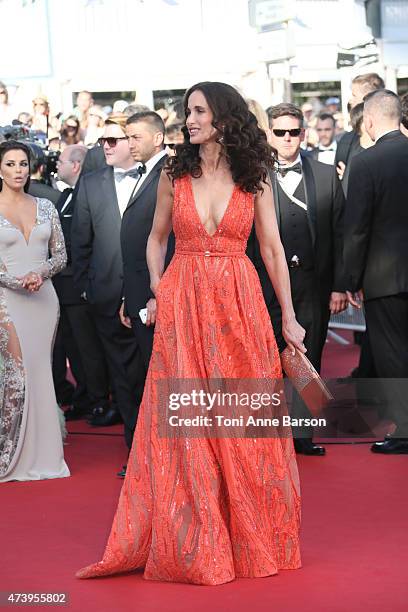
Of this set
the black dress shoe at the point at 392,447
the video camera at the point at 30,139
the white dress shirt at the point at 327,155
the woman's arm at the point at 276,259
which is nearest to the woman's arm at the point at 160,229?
the woman's arm at the point at 276,259

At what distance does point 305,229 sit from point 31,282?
5.78 feet

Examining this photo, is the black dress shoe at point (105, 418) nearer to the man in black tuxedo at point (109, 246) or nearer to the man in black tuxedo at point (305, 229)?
the man in black tuxedo at point (109, 246)

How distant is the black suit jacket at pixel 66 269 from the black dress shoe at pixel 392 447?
116 inches

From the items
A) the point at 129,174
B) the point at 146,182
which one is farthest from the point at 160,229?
the point at 129,174

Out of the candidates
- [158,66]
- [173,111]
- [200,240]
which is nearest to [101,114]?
[158,66]

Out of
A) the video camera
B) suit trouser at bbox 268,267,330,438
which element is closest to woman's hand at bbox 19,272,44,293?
suit trouser at bbox 268,267,330,438

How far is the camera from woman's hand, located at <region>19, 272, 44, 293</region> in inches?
336

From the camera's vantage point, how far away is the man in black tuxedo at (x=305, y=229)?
884 cm

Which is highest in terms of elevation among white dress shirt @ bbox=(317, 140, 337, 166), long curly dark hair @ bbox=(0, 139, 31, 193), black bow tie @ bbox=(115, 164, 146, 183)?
long curly dark hair @ bbox=(0, 139, 31, 193)

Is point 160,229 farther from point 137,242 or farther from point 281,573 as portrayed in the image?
point 137,242

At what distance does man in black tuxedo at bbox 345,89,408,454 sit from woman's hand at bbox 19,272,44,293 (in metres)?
1.93

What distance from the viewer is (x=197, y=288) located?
6020 millimetres

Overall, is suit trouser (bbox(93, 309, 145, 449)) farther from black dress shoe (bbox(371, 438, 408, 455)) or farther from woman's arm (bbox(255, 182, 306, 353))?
woman's arm (bbox(255, 182, 306, 353))

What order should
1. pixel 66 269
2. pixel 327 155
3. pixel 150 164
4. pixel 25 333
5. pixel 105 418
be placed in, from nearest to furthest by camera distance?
pixel 150 164 → pixel 25 333 → pixel 105 418 → pixel 66 269 → pixel 327 155
